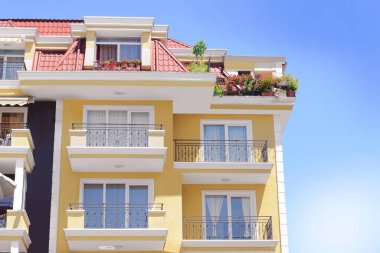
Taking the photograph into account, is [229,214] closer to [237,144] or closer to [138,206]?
[237,144]

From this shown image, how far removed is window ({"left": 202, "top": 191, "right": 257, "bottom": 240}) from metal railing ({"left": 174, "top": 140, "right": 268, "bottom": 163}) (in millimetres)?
1292

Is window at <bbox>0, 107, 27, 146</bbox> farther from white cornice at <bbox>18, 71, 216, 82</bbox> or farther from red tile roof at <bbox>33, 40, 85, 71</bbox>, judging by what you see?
red tile roof at <bbox>33, 40, 85, 71</bbox>

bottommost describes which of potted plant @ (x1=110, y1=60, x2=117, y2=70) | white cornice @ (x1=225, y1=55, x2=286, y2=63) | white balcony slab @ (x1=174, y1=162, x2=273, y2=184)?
white balcony slab @ (x1=174, y1=162, x2=273, y2=184)

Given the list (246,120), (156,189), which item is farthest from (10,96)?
(246,120)

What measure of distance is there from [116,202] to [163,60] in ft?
19.0

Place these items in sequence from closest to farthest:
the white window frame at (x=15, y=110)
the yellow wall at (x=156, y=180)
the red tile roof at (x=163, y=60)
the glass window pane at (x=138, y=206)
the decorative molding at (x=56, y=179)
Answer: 1. the decorative molding at (x=56, y=179)
2. the yellow wall at (x=156, y=180)
3. the glass window pane at (x=138, y=206)
4. the white window frame at (x=15, y=110)
5. the red tile roof at (x=163, y=60)

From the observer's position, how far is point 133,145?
99.4 ft

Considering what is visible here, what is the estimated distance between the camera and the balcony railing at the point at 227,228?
1175 inches

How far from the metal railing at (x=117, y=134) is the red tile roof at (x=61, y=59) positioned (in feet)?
7.53

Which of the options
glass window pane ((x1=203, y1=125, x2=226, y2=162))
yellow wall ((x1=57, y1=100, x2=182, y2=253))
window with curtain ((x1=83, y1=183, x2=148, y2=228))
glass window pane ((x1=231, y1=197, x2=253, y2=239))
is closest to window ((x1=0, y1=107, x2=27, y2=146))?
yellow wall ((x1=57, y1=100, x2=182, y2=253))

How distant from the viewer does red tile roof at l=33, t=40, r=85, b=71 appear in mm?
30984

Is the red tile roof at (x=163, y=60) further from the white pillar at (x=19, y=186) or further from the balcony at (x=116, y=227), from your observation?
the white pillar at (x=19, y=186)

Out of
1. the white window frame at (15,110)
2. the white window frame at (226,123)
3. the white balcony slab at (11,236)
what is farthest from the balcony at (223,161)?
the white balcony slab at (11,236)

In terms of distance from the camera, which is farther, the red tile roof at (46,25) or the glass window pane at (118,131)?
the red tile roof at (46,25)
